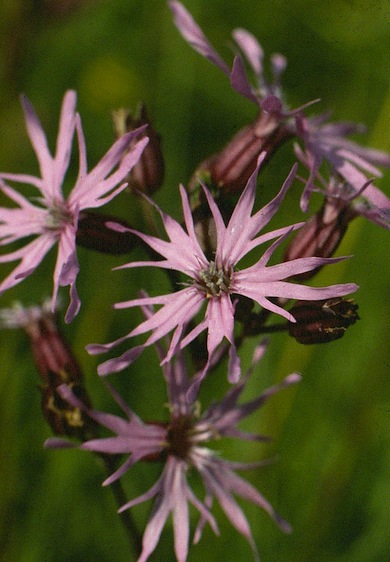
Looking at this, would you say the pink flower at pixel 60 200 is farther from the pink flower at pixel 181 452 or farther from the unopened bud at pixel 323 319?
the unopened bud at pixel 323 319

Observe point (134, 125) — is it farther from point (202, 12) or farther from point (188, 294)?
point (202, 12)

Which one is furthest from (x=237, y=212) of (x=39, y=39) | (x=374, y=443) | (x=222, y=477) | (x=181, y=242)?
(x=39, y=39)

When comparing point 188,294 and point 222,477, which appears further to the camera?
point 222,477

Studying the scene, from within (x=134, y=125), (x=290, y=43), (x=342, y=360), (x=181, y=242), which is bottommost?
(x=342, y=360)

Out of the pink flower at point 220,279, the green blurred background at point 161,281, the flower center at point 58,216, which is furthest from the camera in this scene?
the green blurred background at point 161,281

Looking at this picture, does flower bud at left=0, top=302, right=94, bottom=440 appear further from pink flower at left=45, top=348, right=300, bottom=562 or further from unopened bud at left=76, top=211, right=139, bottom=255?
unopened bud at left=76, top=211, right=139, bottom=255

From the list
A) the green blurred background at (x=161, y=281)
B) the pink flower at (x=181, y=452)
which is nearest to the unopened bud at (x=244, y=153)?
the pink flower at (x=181, y=452)

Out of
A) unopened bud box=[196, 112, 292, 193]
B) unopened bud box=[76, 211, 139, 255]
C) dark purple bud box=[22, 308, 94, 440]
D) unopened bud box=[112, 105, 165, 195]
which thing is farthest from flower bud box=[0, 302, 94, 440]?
unopened bud box=[196, 112, 292, 193]
